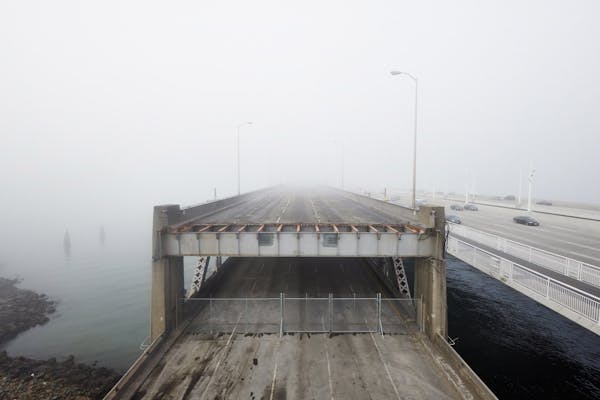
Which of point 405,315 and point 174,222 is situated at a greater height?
point 174,222

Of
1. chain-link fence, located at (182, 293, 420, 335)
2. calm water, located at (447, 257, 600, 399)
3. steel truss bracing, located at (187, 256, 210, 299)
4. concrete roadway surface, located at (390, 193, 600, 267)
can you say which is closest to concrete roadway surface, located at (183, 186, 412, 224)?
steel truss bracing, located at (187, 256, 210, 299)

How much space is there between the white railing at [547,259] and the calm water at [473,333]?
7310mm

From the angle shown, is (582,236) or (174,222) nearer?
(174,222)

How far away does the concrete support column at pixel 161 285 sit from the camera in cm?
1689

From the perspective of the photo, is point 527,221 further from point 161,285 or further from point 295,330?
point 161,285

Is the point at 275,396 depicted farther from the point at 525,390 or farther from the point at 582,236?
the point at 582,236

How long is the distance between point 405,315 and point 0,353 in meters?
33.5

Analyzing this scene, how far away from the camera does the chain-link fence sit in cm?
1789

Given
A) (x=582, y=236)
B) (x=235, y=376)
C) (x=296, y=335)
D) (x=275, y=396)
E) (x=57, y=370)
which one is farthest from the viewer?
(x=582, y=236)

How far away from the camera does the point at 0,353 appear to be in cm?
2511

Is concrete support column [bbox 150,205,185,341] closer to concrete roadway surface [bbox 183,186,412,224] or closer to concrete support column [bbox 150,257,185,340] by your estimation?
concrete support column [bbox 150,257,185,340]

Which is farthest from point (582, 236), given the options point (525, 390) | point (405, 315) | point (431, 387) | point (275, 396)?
point (275, 396)

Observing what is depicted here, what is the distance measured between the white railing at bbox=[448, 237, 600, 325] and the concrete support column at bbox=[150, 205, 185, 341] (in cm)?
1994

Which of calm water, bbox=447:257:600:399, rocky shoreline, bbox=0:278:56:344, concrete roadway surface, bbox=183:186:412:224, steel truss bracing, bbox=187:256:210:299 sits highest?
concrete roadway surface, bbox=183:186:412:224
